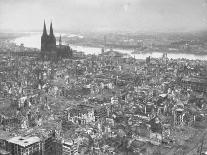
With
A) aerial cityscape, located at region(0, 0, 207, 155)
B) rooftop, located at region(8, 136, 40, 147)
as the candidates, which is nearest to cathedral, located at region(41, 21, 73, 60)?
aerial cityscape, located at region(0, 0, 207, 155)

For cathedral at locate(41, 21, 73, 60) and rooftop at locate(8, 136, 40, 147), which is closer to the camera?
rooftop at locate(8, 136, 40, 147)

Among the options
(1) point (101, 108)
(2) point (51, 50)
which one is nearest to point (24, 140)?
(1) point (101, 108)

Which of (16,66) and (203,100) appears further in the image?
(16,66)

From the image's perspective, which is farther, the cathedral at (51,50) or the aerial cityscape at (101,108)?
the cathedral at (51,50)

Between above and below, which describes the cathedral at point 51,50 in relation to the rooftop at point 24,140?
above

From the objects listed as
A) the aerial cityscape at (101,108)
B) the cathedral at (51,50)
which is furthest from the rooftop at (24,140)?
the cathedral at (51,50)

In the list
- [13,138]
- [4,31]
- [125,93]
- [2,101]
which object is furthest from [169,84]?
[4,31]

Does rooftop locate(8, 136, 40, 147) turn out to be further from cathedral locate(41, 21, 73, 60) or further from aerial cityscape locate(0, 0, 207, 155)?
cathedral locate(41, 21, 73, 60)

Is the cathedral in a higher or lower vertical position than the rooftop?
higher

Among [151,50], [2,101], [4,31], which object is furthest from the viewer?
[4,31]

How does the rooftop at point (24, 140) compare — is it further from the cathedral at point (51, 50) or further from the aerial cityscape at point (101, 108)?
the cathedral at point (51, 50)

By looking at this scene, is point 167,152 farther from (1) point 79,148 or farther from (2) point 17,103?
(2) point 17,103
